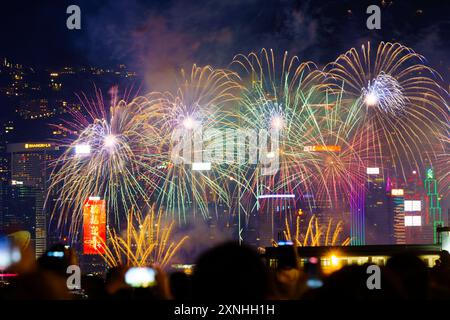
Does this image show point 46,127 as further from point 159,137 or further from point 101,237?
point 159,137

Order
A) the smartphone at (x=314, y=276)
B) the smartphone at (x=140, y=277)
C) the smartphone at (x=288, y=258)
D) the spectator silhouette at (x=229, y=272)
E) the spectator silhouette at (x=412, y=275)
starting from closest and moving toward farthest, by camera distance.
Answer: the spectator silhouette at (x=229, y=272)
the smartphone at (x=314, y=276)
the spectator silhouette at (x=412, y=275)
the smartphone at (x=140, y=277)
the smartphone at (x=288, y=258)

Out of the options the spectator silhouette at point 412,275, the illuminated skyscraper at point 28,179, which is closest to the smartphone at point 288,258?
the spectator silhouette at point 412,275

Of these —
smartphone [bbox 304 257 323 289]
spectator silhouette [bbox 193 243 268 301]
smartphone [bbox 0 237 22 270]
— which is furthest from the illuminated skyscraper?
spectator silhouette [bbox 193 243 268 301]

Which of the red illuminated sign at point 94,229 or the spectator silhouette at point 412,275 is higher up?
the spectator silhouette at point 412,275

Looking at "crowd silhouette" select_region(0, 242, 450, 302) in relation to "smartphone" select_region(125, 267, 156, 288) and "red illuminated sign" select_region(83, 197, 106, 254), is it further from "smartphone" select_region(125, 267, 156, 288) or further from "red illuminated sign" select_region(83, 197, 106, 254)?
"red illuminated sign" select_region(83, 197, 106, 254)

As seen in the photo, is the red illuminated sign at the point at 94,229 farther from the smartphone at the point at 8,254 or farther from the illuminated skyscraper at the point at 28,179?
the smartphone at the point at 8,254

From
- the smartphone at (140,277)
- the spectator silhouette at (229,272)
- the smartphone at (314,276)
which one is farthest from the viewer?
the smartphone at (140,277)

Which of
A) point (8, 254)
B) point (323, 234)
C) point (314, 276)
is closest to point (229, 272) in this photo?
point (314, 276)
